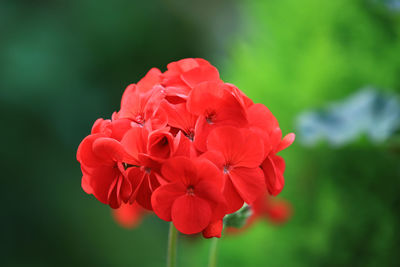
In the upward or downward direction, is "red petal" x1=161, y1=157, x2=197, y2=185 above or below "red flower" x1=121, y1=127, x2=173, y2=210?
below

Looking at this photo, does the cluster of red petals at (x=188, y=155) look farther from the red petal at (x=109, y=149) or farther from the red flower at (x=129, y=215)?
the red flower at (x=129, y=215)

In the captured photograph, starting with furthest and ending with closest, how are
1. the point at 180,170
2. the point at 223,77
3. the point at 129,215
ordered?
1. the point at 223,77
2. the point at 129,215
3. the point at 180,170

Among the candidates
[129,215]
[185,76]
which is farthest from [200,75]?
[129,215]

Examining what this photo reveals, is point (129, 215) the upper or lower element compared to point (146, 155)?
upper

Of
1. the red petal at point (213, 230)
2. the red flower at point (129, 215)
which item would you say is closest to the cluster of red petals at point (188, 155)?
the red petal at point (213, 230)

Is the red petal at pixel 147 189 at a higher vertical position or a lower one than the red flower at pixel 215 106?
lower

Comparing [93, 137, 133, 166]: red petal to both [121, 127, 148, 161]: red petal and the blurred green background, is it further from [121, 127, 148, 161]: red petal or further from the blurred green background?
the blurred green background

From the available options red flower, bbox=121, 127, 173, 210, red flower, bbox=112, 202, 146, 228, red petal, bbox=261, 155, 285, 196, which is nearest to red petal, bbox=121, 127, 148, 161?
red flower, bbox=121, 127, 173, 210

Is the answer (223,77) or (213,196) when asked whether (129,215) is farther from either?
(223,77)
